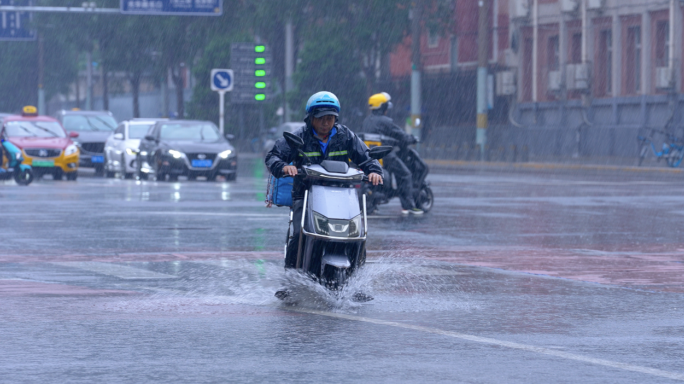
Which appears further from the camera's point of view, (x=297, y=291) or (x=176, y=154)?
(x=176, y=154)

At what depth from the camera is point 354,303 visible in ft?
30.3

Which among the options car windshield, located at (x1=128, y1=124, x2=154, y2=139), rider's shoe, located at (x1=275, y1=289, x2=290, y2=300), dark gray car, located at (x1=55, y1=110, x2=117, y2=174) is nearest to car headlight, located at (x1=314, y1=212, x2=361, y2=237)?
rider's shoe, located at (x1=275, y1=289, x2=290, y2=300)

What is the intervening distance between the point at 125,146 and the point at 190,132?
3.44m

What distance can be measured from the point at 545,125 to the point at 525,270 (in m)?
41.0

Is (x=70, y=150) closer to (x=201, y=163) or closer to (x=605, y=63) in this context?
(x=201, y=163)

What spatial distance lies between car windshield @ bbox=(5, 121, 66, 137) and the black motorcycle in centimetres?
1544

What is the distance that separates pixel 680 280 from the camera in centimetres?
1092

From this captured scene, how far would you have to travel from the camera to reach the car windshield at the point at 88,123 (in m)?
39.1

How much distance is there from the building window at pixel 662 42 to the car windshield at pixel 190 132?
19.4 m

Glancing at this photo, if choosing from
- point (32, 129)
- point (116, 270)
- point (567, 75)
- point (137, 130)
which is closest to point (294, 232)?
point (116, 270)

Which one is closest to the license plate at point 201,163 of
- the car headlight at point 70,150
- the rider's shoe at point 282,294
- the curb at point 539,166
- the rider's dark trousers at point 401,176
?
the car headlight at point 70,150

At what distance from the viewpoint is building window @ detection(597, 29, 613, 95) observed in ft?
160

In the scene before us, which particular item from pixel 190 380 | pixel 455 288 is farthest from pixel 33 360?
pixel 455 288

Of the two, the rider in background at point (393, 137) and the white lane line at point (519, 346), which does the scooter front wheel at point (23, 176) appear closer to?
the rider in background at point (393, 137)
